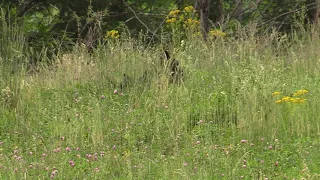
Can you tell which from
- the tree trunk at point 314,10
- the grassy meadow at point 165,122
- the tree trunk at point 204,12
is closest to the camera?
the grassy meadow at point 165,122

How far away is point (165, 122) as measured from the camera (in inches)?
256

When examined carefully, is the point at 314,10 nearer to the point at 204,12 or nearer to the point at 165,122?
the point at 204,12

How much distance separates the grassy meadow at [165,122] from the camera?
5242 mm

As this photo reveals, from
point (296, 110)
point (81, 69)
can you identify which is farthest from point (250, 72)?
point (81, 69)

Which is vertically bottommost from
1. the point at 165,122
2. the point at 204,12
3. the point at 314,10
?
the point at 165,122

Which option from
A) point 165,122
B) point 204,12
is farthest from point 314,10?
point 165,122

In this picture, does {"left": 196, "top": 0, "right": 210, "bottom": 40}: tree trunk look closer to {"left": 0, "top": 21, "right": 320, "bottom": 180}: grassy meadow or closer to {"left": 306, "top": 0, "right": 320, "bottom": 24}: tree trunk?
{"left": 306, "top": 0, "right": 320, "bottom": 24}: tree trunk

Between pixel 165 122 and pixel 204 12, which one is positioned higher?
pixel 204 12

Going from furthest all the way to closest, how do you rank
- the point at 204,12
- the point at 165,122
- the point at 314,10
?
the point at 314,10, the point at 204,12, the point at 165,122

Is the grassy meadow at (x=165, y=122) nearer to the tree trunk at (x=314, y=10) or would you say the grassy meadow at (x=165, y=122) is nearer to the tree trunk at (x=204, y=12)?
the tree trunk at (x=204, y=12)

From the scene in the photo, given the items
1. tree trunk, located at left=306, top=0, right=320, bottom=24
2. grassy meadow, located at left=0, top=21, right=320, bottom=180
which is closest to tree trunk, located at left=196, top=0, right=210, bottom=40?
tree trunk, located at left=306, top=0, right=320, bottom=24

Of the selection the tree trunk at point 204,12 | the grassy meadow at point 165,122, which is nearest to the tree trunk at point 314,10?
the tree trunk at point 204,12

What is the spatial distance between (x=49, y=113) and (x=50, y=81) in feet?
7.11

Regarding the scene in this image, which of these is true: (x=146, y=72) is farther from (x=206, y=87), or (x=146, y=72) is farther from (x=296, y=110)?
(x=296, y=110)
